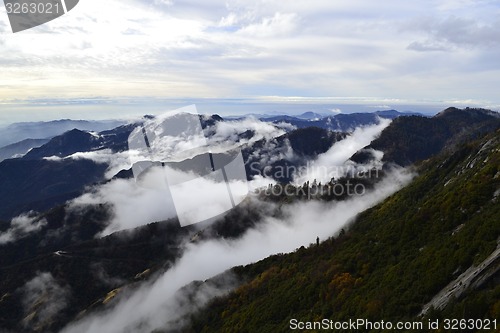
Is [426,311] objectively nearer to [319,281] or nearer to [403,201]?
[319,281]

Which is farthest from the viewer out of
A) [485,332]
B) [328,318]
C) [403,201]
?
[403,201]

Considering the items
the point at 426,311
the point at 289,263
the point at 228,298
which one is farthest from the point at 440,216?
the point at 228,298

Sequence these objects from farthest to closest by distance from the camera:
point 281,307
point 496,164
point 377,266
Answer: point 281,307, point 496,164, point 377,266

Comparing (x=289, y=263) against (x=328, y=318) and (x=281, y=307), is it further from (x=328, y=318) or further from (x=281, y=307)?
(x=328, y=318)

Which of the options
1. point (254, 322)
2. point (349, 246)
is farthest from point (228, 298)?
point (349, 246)

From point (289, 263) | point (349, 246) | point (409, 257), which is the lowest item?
point (289, 263)

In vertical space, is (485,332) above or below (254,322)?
above

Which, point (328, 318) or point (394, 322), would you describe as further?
point (328, 318)
